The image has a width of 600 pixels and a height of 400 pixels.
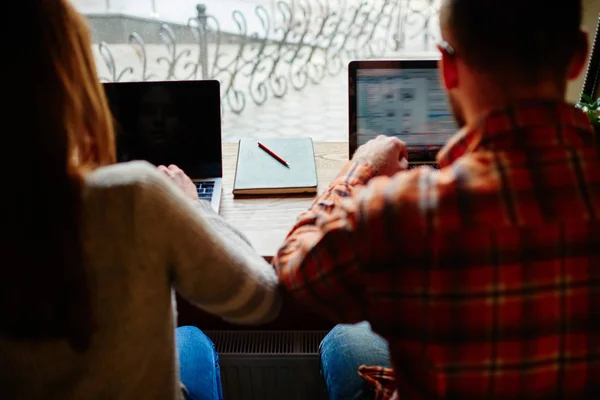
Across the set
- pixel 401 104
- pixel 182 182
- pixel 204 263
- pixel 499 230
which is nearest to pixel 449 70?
pixel 499 230

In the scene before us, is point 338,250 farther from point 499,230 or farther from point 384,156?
Answer: point 384,156

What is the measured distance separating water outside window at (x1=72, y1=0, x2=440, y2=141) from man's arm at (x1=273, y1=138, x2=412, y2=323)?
1408 mm

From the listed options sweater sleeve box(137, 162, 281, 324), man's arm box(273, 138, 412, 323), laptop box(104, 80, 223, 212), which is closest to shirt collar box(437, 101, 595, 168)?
man's arm box(273, 138, 412, 323)

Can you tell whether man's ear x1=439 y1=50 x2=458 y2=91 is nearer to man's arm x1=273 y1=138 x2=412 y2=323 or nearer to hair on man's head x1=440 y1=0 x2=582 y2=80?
hair on man's head x1=440 y1=0 x2=582 y2=80

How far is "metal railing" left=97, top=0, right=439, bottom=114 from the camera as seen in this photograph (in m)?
2.21

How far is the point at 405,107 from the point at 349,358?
0.60 metres

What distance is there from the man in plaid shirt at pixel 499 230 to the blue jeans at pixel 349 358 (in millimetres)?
322

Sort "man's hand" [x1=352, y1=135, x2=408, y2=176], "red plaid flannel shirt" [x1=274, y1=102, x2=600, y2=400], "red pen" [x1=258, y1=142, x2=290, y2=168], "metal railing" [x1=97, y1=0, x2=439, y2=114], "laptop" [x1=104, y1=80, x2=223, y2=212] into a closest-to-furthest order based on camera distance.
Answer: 1. "red plaid flannel shirt" [x1=274, y1=102, x2=600, y2=400]
2. "man's hand" [x1=352, y1=135, x2=408, y2=176]
3. "laptop" [x1=104, y1=80, x2=223, y2=212]
4. "red pen" [x1=258, y1=142, x2=290, y2=168]
5. "metal railing" [x1=97, y1=0, x2=439, y2=114]

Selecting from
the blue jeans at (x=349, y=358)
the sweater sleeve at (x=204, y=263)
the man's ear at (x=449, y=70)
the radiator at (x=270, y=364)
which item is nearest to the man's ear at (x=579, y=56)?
the man's ear at (x=449, y=70)

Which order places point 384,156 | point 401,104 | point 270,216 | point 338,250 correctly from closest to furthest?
point 338,250
point 384,156
point 270,216
point 401,104

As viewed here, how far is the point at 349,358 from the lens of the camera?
1.06 meters

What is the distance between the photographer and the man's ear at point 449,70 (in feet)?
2.26

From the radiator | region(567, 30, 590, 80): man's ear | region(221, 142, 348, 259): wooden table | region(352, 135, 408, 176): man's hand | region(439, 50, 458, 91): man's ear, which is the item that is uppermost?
region(567, 30, 590, 80): man's ear

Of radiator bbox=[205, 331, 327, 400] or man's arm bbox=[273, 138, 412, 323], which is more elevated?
man's arm bbox=[273, 138, 412, 323]
